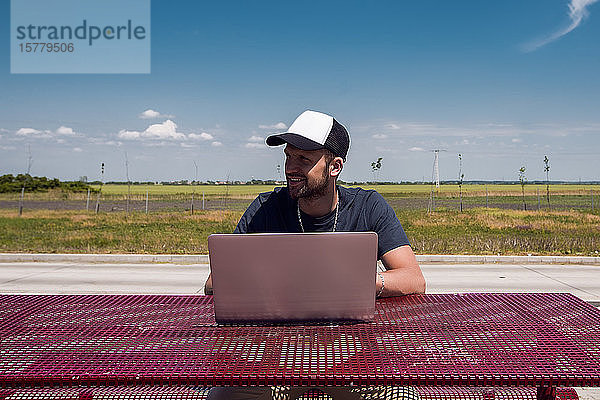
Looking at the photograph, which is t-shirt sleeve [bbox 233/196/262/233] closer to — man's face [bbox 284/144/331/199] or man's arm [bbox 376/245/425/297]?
man's face [bbox 284/144/331/199]

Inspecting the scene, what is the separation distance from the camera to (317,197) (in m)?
3.03

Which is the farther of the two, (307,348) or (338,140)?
(338,140)

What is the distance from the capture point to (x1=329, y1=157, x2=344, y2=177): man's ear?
2986mm

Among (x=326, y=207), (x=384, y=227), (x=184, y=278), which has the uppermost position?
(x=326, y=207)

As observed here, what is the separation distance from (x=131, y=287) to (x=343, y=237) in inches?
333

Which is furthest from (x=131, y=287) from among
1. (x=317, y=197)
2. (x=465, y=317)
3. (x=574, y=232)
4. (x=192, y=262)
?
(x=574, y=232)

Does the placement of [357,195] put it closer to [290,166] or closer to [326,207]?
[326,207]

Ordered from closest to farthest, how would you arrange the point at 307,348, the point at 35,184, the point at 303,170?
the point at 307,348 < the point at 303,170 < the point at 35,184

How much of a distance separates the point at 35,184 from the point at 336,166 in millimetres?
91098

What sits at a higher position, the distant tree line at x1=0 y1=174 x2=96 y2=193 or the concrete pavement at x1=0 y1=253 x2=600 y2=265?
the distant tree line at x1=0 y1=174 x2=96 y2=193

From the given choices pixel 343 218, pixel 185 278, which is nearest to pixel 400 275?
pixel 343 218

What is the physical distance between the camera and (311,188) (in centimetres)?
293

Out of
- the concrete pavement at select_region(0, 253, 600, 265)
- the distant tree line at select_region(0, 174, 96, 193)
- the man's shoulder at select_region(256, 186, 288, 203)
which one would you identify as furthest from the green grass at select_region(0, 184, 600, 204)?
the man's shoulder at select_region(256, 186, 288, 203)

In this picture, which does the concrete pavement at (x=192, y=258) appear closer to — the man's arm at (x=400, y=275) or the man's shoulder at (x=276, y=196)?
the man's shoulder at (x=276, y=196)
